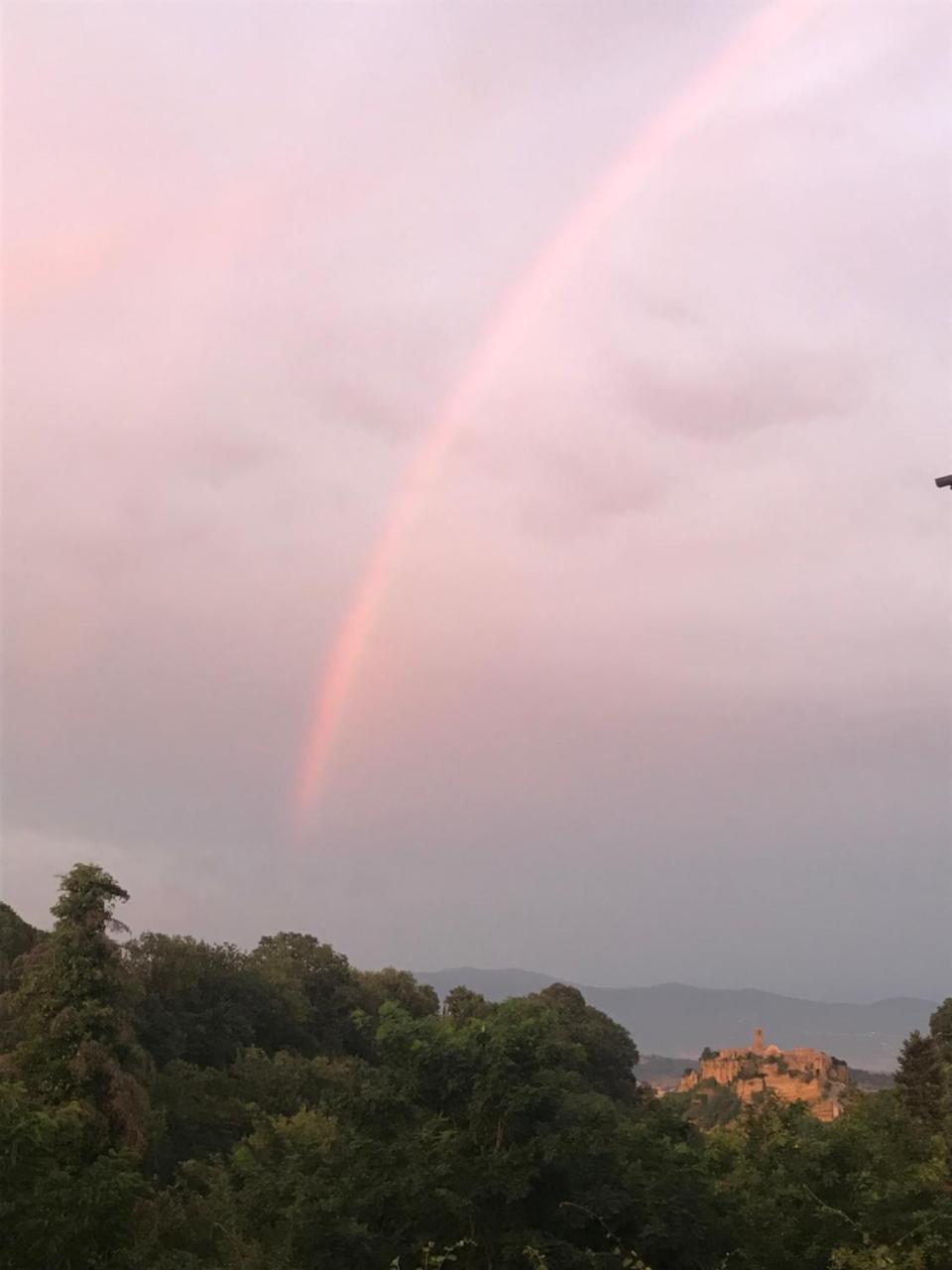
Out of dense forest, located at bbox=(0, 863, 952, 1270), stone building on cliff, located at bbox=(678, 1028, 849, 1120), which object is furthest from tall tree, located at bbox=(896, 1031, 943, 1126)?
dense forest, located at bbox=(0, 863, 952, 1270)

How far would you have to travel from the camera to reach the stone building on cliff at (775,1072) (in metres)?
110

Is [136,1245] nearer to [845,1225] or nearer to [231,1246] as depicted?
[231,1246]

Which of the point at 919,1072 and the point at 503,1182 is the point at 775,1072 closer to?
the point at 919,1072

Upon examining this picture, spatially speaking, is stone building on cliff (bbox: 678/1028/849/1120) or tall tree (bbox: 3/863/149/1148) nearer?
tall tree (bbox: 3/863/149/1148)

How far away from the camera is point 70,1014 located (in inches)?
1177

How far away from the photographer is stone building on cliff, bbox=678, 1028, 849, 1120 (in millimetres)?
110169

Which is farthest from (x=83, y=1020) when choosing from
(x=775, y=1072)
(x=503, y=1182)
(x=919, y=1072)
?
(x=775, y=1072)

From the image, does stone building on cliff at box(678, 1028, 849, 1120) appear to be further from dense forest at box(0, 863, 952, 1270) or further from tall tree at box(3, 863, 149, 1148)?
dense forest at box(0, 863, 952, 1270)

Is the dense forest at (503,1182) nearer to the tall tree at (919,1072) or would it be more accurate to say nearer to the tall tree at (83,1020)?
the tall tree at (83,1020)

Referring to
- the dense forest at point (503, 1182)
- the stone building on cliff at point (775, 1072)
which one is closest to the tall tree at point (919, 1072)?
the stone building on cliff at point (775, 1072)

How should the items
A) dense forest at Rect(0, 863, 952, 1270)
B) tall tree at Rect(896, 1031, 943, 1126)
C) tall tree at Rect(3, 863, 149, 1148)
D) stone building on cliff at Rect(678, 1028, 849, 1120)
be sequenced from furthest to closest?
stone building on cliff at Rect(678, 1028, 849, 1120), tall tree at Rect(896, 1031, 943, 1126), tall tree at Rect(3, 863, 149, 1148), dense forest at Rect(0, 863, 952, 1270)

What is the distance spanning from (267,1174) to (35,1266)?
11.5ft

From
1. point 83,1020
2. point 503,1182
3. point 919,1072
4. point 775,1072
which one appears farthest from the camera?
point 775,1072

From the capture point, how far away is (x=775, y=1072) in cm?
11881
